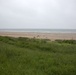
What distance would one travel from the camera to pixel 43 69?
25.7 feet

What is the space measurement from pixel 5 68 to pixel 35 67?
151 cm

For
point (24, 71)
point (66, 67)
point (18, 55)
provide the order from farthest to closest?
point (18, 55) → point (66, 67) → point (24, 71)

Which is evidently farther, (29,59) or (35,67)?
(29,59)

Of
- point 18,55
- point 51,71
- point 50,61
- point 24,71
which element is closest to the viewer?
point 24,71

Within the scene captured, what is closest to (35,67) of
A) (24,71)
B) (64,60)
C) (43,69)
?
(43,69)

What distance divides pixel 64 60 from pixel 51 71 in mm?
2102

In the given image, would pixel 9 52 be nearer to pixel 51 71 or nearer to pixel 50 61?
pixel 50 61

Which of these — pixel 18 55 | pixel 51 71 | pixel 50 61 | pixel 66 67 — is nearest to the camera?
pixel 51 71

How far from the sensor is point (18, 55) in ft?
33.2

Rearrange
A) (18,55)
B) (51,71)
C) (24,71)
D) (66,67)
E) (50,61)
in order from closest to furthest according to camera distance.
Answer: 1. (24,71)
2. (51,71)
3. (66,67)
4. (50,61)
5. (18,55)

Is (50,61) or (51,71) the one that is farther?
(50,61)

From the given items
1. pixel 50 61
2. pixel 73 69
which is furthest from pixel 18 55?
pixel 73 69

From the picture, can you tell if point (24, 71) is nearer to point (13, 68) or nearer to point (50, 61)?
point (13, 68)

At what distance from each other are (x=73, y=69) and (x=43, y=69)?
1409 millimetres
